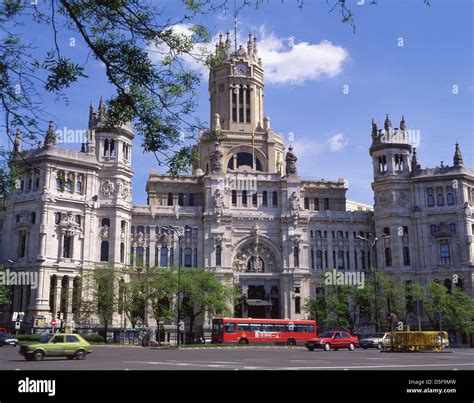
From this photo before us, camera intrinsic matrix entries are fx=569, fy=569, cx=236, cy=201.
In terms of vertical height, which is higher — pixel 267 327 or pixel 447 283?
pixel 447 283

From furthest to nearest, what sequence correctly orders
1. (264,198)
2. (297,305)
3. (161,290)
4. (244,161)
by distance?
(244,161) → (264,198) → (297,305) → (161,290)

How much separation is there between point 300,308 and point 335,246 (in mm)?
11457

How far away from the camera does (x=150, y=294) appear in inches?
2712

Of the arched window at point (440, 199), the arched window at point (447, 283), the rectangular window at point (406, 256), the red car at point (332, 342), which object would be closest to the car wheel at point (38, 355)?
the red car at point (332, 342)

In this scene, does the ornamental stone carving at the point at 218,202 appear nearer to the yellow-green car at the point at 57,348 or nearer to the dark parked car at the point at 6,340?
the dark parked car at the point at 6,340

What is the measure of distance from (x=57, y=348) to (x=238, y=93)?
72807 millimetres

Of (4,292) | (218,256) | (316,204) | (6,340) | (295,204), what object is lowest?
(6,340)

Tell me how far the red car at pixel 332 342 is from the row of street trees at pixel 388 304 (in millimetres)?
21894

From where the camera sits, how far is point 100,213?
244 feet

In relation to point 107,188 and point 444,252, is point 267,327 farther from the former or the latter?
point 444,252

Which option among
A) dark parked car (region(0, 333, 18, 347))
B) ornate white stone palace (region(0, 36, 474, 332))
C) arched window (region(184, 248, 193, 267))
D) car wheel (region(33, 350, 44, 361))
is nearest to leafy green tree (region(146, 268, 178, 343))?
ornate white stone palace (region(0, 36, 474, 332))

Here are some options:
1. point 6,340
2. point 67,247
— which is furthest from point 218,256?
point 6,340
